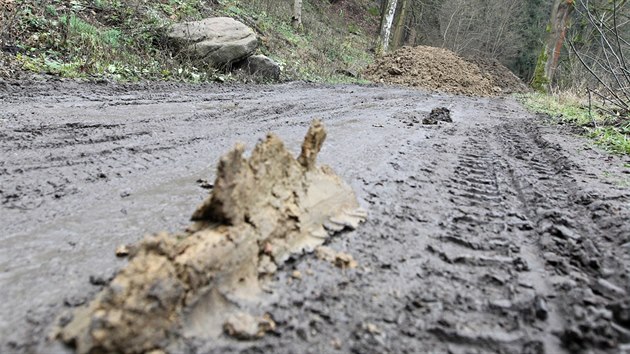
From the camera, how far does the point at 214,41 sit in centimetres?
821

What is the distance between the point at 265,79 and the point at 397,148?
561 centimetres

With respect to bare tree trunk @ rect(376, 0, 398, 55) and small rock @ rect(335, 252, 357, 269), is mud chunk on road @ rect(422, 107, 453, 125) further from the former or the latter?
bare tree trunk @ rect(376, 0, 398, 55)

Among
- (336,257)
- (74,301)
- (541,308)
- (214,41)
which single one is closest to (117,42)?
(214,41)

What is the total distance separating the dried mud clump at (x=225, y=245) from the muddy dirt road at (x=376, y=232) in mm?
83

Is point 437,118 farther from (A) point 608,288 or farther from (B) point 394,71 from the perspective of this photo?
(B) point 394,71

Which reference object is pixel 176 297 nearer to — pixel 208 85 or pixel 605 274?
pixel 605 274

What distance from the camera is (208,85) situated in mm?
6828

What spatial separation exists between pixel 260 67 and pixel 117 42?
9.13 feet

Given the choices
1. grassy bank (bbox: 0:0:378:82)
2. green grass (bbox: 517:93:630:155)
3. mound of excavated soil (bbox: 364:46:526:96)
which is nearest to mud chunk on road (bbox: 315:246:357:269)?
green grass (bbox: 517:93:630:155)

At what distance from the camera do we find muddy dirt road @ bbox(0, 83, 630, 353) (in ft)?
4.24

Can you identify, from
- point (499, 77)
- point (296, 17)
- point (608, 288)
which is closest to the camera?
point (608, 288)

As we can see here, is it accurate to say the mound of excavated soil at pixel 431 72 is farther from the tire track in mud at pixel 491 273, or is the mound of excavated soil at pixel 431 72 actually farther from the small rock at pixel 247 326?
the small rock at pixel 247 326

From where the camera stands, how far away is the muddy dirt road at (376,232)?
129 centimetres

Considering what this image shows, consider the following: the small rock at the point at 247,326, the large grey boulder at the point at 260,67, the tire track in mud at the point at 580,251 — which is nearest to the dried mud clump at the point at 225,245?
the small rock at the point at 247,326
